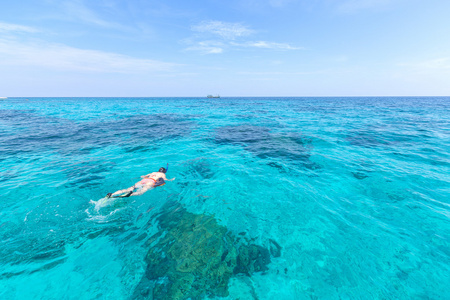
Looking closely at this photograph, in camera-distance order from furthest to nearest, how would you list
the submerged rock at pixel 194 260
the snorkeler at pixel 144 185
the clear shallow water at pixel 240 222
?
1. the snorkeler at pixel 144 185
2. the clear shallow water at pixel 240 222
3. the submerged rock at pixel 194 260

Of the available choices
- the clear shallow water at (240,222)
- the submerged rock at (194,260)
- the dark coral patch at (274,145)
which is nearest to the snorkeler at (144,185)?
the clear shallow water at (240,222)

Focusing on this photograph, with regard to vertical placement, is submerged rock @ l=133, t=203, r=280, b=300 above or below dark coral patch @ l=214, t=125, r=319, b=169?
below

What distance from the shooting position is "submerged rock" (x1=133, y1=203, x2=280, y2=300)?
16.5ft

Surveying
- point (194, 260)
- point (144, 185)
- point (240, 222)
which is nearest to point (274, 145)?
point (240, 222)

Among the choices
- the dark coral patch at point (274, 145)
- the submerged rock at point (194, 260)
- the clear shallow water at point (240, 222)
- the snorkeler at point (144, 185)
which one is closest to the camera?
the submerged rock at point (194, 260)

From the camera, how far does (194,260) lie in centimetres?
585

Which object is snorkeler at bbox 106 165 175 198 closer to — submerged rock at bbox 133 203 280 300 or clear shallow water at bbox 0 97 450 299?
clear shallow water at bbox 0 97 450 299

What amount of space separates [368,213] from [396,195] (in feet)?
8.84

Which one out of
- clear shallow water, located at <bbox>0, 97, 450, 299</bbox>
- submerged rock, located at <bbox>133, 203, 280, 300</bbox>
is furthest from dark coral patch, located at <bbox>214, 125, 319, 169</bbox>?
submerged rock, located at <bbox>133, 203, 280, 300</bbox>

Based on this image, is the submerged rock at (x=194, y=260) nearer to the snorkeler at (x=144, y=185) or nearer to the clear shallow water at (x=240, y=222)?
the clear shallow water at (x=240, y=222)

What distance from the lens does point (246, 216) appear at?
7938 millimetres

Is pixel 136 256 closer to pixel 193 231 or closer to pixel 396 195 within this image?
pixel 193 231

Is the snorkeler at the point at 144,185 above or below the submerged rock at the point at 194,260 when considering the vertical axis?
above

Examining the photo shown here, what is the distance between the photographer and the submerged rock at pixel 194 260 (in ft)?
16.5
